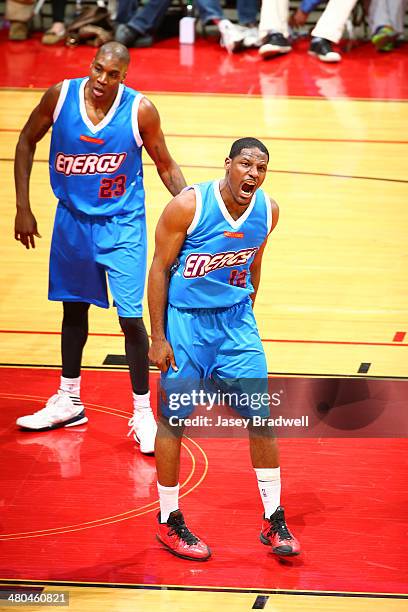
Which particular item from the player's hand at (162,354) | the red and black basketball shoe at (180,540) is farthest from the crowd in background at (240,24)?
the red and black basketball shoe at (180,540)

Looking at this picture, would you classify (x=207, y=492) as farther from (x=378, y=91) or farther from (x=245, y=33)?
(x=245, y=33)

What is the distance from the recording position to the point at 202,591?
4.46m

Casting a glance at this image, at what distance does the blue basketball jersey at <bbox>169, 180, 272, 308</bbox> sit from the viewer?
4500mm

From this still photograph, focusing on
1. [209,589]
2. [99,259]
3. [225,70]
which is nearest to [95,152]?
[99,259]

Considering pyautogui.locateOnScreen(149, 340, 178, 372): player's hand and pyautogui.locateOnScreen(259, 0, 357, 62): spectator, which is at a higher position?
pyautogui.locateOnScreen(149, 340, 178, 372): player's hand

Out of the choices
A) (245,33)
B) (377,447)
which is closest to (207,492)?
(377,447)

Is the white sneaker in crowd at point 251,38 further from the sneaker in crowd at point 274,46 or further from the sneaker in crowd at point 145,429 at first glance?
the sneaker in crowd at point 145,429

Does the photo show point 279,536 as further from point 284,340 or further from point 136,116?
point 284,340

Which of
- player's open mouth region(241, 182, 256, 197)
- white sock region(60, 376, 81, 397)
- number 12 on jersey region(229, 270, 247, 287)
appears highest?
player's open mouth region(241, 182, 256, 197)

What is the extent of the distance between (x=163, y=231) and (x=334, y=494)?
1.52 meters

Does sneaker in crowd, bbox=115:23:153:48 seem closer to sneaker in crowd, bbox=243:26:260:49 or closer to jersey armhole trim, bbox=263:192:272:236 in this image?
sneaker in crowd, bbox=243:26:260:49

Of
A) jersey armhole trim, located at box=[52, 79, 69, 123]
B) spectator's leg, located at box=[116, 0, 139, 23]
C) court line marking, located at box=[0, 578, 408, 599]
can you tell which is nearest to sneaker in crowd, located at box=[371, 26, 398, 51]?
spectator's leg, located at box=[116, 0, 139, 23]

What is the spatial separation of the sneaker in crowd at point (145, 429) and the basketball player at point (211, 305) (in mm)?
853

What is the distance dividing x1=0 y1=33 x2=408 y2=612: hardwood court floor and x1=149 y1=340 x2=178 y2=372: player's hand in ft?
2.62
